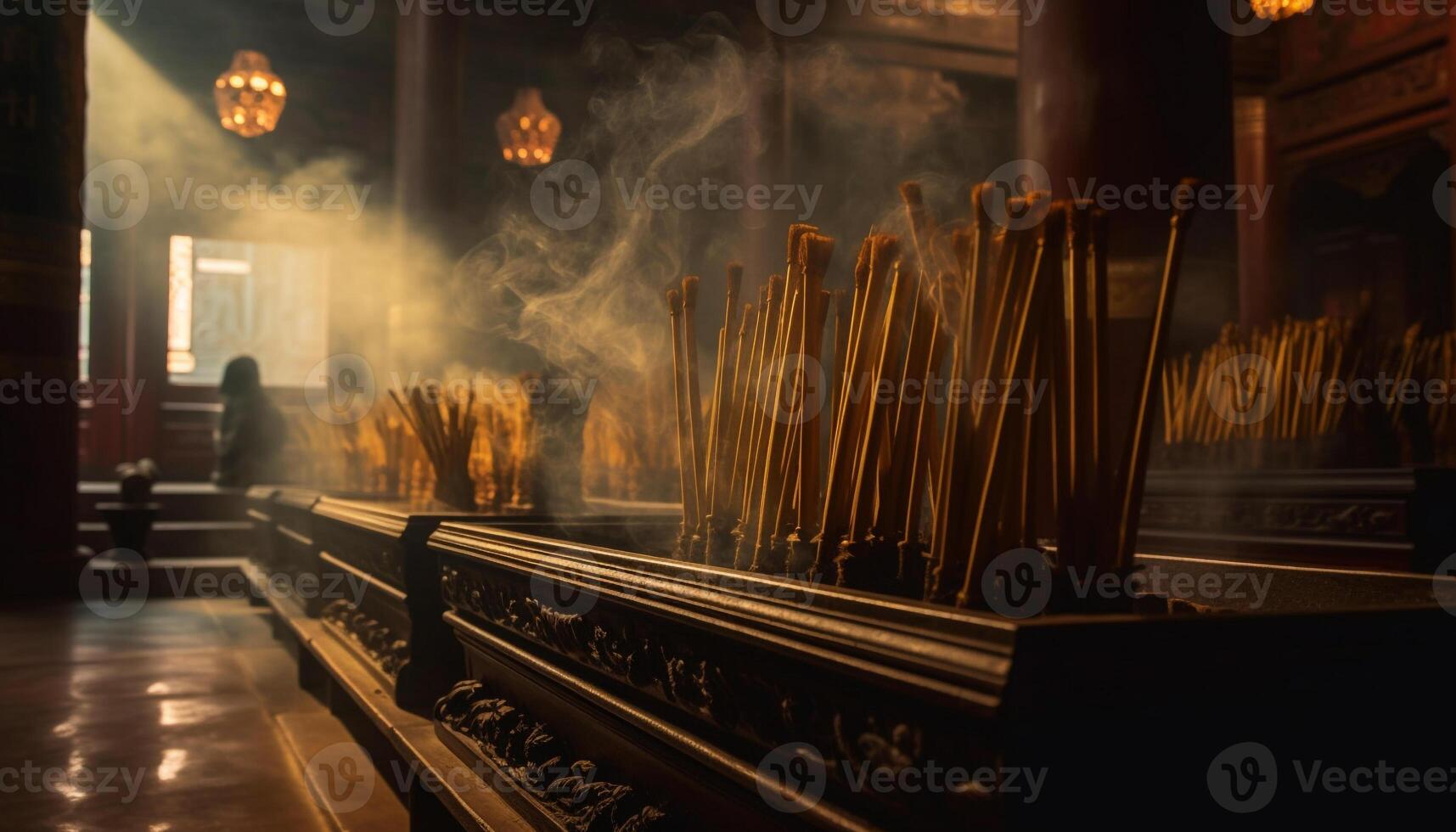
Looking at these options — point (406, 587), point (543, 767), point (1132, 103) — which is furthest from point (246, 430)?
point (543, 767)

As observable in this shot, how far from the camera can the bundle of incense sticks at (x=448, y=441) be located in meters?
2.88

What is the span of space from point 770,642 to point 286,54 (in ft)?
31.6

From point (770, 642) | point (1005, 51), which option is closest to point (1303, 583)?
point (770, 642)

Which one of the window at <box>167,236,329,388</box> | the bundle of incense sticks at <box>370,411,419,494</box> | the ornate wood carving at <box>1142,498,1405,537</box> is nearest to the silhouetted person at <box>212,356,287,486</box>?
the window at <box>167,236,329,388</box>

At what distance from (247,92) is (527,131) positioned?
72.6 inches

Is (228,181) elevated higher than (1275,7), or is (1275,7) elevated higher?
(228,181)

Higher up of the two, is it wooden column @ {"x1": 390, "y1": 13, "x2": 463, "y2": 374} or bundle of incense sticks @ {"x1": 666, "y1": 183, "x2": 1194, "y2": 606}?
wooden column @ {"x1": 390, "y1": 13, "x2": 463, "y2": 374}

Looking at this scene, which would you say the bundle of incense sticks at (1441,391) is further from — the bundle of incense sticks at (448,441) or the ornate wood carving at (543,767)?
the ornate wood carving at (543,767)

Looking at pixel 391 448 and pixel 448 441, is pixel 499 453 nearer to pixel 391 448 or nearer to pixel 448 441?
pixel 448 441

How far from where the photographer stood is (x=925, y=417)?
1146 mm

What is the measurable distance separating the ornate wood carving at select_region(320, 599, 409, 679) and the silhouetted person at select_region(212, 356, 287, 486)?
451cm

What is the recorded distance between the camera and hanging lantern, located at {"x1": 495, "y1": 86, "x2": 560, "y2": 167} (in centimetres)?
800

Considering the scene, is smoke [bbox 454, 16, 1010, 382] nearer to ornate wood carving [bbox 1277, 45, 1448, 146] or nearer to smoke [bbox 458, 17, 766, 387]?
smoke [bbox 458, 17, 766, 387]

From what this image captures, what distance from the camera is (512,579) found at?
174 centimetres
